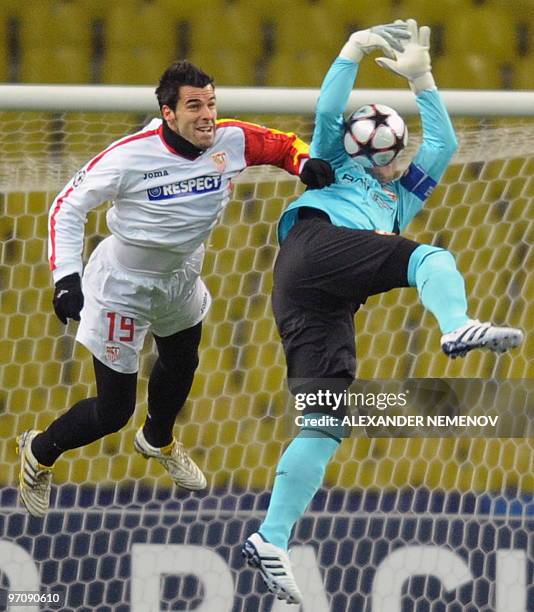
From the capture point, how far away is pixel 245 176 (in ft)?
15.1

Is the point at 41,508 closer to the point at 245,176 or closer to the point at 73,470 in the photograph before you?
the point at 73,470

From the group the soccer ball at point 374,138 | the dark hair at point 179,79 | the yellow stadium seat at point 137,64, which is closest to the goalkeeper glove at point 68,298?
the dark hair at point 179,79

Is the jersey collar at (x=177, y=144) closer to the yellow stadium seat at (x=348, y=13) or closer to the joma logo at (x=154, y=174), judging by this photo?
the joma logo at (x=154, y=174)

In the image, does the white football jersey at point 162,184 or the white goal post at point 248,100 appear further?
the white goal post at point 248,100

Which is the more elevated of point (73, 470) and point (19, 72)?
point (19, 72)

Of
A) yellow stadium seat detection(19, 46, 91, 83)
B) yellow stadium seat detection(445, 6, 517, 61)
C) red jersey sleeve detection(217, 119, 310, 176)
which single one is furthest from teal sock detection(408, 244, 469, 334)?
yellow stadium seat detection(19, 46, 91, 83)

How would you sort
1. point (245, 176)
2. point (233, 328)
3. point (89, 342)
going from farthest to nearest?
point (233, 328) → point (245, 176) → point (89, 342)

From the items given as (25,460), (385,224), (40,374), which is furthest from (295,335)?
(40,374)

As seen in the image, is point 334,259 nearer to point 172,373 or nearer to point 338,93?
point 338,93

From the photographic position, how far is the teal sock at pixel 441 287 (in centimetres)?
340

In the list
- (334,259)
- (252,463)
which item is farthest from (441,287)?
(252,463)

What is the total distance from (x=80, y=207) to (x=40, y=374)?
1300mm

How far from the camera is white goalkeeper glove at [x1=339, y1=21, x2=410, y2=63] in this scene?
3.75 m

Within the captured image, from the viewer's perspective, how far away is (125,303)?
3.98 m
